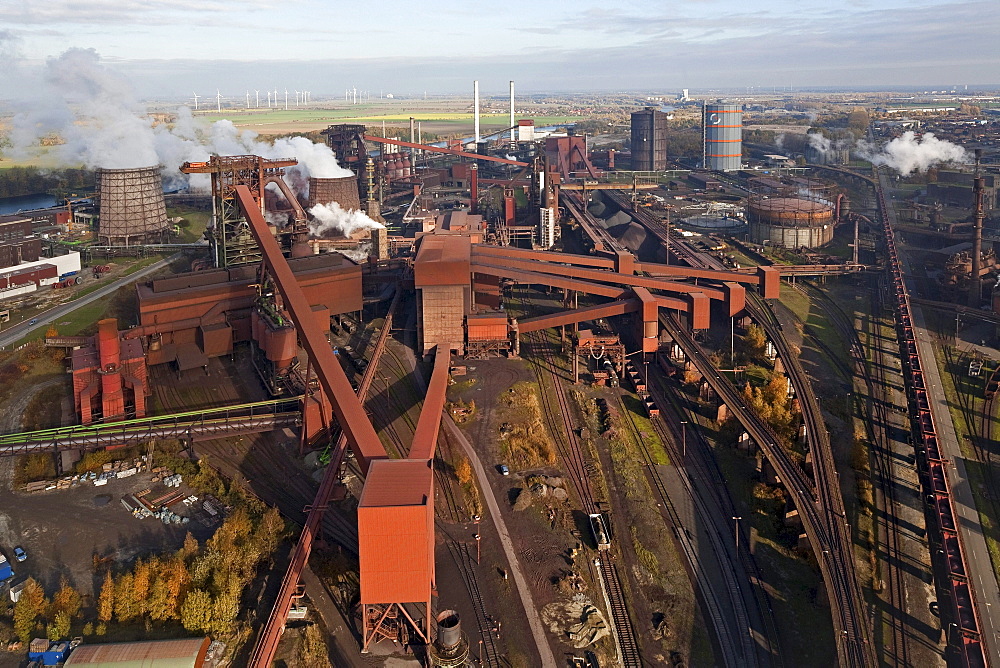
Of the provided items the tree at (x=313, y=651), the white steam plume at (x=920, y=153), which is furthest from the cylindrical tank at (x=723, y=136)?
the tree at (x=313, y=651)

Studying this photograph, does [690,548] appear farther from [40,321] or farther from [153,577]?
[40,321]

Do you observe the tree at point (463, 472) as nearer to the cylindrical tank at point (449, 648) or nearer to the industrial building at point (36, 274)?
the cylindrical tank at point (449, 648)

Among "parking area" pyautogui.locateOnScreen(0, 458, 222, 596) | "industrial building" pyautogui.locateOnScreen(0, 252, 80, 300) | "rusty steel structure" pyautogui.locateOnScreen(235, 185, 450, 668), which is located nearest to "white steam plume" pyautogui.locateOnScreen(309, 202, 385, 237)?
"industrial building" pyautogui.locateOnScreen(0, 252, 80, 300)

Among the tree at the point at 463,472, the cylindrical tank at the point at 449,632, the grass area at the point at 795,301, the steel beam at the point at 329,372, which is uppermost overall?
the steel beam at the point at 329,372

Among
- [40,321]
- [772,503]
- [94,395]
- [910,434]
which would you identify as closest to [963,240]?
[910,434]

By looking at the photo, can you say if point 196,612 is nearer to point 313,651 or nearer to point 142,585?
point 142,585

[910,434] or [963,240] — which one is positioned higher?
[963,240]

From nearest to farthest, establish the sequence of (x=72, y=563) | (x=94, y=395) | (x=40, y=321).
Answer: (x=72, y=563), (x=94, y=395), (x=40, y=321)
